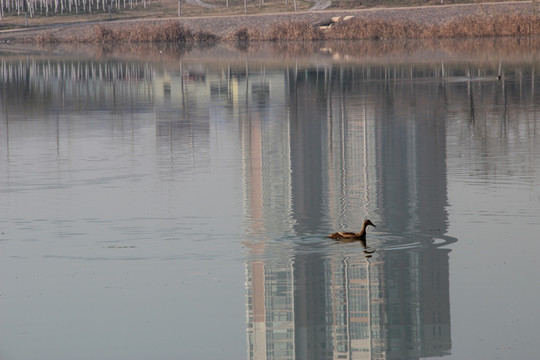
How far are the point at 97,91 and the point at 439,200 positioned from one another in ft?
93.5

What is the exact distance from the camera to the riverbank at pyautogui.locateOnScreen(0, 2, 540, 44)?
79.9m

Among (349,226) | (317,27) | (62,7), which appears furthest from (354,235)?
(62,7)

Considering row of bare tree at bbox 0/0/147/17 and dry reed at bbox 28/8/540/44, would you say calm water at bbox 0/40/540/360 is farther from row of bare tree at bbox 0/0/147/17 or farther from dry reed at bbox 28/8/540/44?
row of bare tree at bbox 0/0/147/17

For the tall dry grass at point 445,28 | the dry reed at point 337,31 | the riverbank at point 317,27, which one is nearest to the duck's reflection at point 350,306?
the tall dry grass at point 445,28

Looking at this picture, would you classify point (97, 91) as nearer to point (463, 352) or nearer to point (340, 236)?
point (340, 236)

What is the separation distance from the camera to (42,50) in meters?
93.9

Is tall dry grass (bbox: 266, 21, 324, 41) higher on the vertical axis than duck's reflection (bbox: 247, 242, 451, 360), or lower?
higher

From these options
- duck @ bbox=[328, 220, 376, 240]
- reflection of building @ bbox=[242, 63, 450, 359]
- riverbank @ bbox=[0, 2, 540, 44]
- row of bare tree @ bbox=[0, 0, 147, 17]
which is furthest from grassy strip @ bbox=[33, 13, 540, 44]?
duck @ bbox=[328, 220, 376, 240]

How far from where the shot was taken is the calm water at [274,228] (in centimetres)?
1233

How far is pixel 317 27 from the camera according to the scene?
94.1m

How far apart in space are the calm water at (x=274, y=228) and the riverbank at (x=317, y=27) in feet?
142

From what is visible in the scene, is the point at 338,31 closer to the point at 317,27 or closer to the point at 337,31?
the point at 337,31

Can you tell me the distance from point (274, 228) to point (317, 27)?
3061 inches

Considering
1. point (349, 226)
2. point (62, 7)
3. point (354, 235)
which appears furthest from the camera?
point (62, 7)
